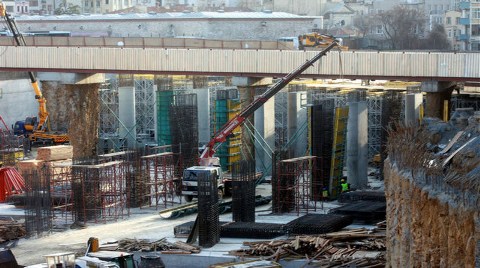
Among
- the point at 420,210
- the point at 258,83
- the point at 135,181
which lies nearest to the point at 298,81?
the point at 258,83

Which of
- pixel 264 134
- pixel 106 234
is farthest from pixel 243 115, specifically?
pixel 106 234

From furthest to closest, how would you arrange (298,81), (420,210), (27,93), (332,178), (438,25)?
(438,25) < (27,93) < (298,81) < (332,178) < (420,210)

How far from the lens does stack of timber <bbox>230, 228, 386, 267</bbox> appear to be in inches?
905

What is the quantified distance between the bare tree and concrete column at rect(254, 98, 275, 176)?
4855cm

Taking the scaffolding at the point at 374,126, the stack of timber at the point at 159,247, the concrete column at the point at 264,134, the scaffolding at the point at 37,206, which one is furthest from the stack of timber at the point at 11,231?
the scaffolding at the point at 374,126

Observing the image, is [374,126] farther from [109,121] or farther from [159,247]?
[159,247]

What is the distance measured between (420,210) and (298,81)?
27.4m

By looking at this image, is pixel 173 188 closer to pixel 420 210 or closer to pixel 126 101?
pixel 126 101

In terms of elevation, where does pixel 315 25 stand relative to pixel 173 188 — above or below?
above

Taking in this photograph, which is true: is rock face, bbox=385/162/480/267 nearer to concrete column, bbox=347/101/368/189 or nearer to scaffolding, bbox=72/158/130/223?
scaffolding, bbox=72/158/130/223

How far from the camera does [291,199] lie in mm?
30703

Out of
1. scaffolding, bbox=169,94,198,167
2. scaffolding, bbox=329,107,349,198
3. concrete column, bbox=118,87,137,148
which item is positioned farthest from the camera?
concrete column, bbox=118,87,137,148

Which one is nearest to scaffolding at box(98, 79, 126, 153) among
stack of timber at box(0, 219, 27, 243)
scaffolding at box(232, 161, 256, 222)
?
stack of timber at box(0, 219, 27, 243)

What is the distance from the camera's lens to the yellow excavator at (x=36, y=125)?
148 ft
